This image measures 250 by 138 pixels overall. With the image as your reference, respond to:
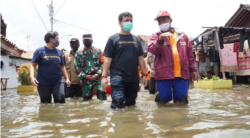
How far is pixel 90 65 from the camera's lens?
5.91 meters

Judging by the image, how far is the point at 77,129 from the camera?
279 centimetres

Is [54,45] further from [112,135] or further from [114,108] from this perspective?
[112,135]

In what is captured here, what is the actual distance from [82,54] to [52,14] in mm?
24414

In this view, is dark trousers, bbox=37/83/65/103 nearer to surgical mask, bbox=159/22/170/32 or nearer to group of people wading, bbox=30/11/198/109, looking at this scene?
group of people wading, bbox=30/11/198/109

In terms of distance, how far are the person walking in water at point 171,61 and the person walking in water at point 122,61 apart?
1.22 feet

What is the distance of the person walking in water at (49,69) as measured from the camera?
5121 mm

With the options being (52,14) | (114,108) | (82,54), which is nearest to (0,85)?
(52,14)

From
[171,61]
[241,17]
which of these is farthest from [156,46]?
[241,17]

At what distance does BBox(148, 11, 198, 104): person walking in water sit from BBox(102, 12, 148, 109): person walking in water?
0.37 metres

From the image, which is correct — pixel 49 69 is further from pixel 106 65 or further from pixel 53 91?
pixel 106 65

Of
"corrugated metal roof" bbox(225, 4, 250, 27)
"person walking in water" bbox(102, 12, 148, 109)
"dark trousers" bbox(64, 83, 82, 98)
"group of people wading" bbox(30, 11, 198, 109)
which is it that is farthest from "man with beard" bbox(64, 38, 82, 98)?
"corrugated metal roof" bbox(225, 4, 250, 27)

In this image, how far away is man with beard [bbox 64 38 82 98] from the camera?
716 cm

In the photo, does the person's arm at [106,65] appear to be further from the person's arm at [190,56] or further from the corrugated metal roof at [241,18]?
the corrugated metal roof at [241,18]

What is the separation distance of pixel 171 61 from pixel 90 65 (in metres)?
2.27
